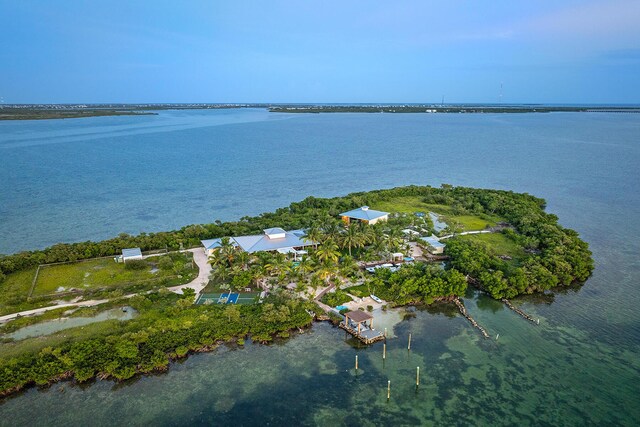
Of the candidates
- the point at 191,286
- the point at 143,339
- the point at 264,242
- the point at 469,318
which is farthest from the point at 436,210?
the point at 143,339

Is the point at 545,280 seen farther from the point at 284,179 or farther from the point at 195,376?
the point at 284,179

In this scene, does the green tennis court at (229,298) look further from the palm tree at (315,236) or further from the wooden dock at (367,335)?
the palm tree at (315,236)

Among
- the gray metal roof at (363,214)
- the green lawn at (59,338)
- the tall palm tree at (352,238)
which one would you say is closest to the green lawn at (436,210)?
the gray metal roof at (363,214)

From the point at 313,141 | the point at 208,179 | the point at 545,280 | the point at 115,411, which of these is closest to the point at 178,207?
the point at 208,179

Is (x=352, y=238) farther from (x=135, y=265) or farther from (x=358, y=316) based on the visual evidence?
(x=135, y=265)

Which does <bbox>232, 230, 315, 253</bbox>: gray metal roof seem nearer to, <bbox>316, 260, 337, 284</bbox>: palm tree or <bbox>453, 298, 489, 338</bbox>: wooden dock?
<bbox>316, 260, 337, 284</bbox>: palm tree

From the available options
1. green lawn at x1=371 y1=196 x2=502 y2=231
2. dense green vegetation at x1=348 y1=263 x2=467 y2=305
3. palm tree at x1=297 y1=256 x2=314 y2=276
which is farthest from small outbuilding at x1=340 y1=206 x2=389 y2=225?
palm tree at x1=297 y1=256 x2=314 y2=276
